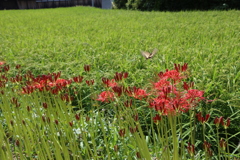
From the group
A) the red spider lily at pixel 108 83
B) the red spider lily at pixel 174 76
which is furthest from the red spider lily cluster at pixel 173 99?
the red spider lily at pixel 108 83

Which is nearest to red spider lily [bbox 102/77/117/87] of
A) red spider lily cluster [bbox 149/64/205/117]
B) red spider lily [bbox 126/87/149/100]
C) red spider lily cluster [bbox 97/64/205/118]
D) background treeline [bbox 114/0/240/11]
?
red spider lily cluster [bbox 97/64/205/118]

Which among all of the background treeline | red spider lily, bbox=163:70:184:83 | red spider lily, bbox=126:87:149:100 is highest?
the background treeline

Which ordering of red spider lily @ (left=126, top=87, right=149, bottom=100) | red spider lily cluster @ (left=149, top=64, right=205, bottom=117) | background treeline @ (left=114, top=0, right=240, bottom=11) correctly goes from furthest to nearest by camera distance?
background treeline @ (left=114, top=0, right=240, bottom=11)
red spider lily @ (left=126, top=87, right=149, bottom=100)
red spider lily cluster @ (left=149, top=64, right=205, bottom=117)

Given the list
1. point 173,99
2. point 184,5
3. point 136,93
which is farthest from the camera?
point 184,5

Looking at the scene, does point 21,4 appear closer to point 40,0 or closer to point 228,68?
point 40,0

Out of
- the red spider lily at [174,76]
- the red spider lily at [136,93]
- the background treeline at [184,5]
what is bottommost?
the red spider lily at [136,93]

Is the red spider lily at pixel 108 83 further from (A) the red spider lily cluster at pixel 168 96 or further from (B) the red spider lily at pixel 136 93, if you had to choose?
(B) the red spider lily at pixel 136 93

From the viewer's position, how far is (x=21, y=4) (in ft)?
114

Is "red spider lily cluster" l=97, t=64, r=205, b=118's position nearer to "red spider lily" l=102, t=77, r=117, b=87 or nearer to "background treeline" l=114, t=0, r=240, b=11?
"red spider lily" l=102, t=77, r=117, b=87

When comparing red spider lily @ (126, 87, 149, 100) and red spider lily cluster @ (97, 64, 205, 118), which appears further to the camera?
red spider lily @ (126, 87, 149, 100)

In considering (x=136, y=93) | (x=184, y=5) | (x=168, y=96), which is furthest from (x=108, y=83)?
(x=184, y=5)

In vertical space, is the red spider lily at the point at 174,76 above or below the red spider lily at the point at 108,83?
above

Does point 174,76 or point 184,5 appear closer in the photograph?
point 174,76

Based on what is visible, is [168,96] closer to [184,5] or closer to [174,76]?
[174,76]
